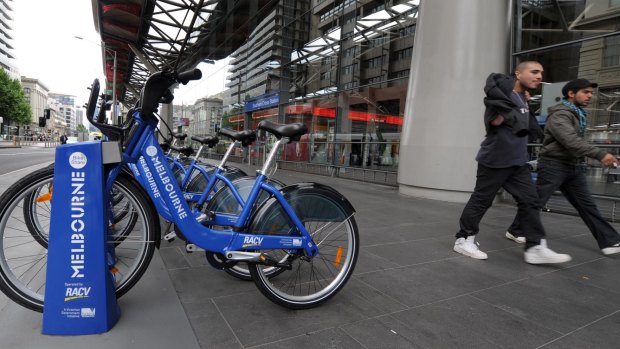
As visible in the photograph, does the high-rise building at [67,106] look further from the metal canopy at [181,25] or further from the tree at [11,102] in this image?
the metal canopy at [181,25]

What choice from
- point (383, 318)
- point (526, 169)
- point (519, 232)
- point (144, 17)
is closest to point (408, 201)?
point (519, 232)

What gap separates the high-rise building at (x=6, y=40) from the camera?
10488cm

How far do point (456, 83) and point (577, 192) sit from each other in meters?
3.88

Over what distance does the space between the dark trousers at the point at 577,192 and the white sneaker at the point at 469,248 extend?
54cm

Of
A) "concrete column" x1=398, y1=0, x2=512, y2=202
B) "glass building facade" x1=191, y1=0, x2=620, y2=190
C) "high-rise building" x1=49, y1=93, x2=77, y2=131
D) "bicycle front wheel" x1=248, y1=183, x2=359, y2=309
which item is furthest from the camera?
"high-rise building" x1=49, y1=93, x2=77, y2=131

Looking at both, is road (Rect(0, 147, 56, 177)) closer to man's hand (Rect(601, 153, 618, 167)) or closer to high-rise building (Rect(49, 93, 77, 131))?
man's hand (Rect(601, 153, 618, 167))

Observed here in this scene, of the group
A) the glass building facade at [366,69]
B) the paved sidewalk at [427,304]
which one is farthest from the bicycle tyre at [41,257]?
the glass building facade at [366,69]

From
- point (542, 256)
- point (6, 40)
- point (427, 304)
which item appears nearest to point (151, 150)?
point (427, 304)

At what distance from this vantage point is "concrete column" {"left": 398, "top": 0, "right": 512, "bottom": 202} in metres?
7.30

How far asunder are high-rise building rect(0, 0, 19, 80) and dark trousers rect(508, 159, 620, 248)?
131 meters

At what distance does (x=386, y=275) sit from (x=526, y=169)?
1877 mm

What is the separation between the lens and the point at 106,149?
2.08 m

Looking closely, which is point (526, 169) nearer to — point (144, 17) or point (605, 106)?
point (605, 106)

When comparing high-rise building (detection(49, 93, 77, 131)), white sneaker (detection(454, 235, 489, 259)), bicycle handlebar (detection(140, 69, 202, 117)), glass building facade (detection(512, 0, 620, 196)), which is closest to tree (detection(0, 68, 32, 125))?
glass building facade (detection(512, 0, 620, 196))
